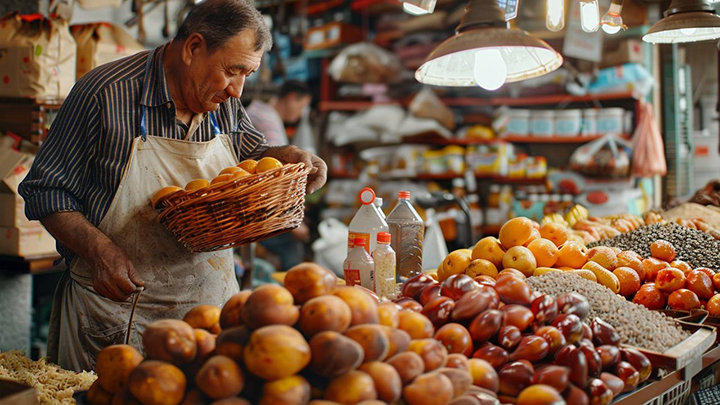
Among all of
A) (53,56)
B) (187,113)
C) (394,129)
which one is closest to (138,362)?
(187,113)

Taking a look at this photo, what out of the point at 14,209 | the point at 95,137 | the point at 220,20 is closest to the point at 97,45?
the point at 14,209

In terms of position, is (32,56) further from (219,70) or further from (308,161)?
(308,161)

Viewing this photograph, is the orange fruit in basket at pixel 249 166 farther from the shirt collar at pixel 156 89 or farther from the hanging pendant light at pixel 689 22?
the hanging pendant light at pixel 689 22

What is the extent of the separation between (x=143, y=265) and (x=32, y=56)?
173 centimetres

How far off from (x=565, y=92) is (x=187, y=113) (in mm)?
4200

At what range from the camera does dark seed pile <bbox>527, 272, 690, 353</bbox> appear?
1419 millimetres

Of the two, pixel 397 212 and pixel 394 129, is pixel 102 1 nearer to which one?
pixel 397 212

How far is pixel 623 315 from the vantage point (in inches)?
58.7

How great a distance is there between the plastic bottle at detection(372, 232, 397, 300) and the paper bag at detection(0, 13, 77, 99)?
221 centimetres

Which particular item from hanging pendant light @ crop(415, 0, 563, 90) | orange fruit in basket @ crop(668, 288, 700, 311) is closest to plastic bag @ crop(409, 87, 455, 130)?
hanging pendant light @ crop(415, 0, 563, 90)

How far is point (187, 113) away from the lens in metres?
1.94

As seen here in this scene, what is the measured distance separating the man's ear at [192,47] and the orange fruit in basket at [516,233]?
1.06 metres

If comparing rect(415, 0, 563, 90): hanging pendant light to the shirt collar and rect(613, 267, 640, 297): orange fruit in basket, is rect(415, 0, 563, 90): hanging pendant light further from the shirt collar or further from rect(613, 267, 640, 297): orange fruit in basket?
the shirt collar

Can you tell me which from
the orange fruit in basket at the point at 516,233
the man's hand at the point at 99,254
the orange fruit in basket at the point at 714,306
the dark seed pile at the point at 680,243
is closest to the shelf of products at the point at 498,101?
the dark seed pile at the point at 680,243
